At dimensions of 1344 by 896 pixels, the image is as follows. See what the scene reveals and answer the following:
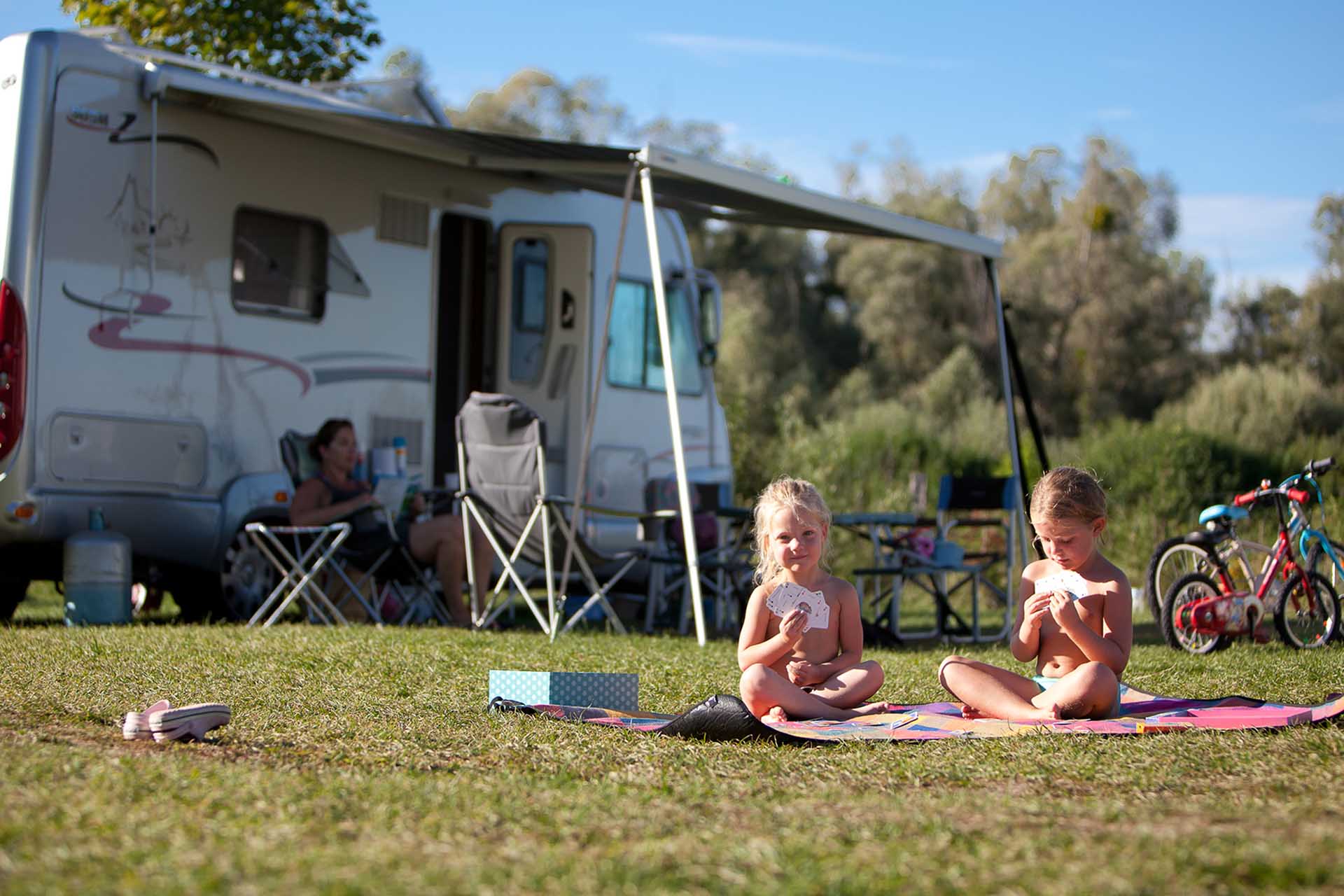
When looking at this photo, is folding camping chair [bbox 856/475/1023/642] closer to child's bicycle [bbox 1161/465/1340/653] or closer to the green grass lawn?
child's bicycle [bbox 1161/465/1340/653]

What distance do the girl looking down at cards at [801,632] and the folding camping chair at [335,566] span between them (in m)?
3.11

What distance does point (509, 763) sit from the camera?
3.06 m

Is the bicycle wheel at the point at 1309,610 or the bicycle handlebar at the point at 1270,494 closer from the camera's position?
the bicycle wheel at the point at 1309,610

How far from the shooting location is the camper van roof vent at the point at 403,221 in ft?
25.6

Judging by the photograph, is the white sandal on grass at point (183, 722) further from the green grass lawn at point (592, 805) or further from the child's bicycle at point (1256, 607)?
the child's bicycle at point (1256, 607)

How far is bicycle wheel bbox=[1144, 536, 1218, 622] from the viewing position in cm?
675

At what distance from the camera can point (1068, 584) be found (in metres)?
3.81

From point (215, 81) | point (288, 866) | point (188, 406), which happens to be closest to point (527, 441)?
point (188, 406)

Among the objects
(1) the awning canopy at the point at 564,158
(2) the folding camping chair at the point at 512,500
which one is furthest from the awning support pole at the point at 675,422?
(2) the folding camping chair at the point at 512,500

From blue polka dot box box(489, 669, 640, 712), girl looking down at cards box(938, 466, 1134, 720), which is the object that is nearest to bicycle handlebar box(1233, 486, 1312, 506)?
girl looking down at cards box(938, 466, 1134, 720)

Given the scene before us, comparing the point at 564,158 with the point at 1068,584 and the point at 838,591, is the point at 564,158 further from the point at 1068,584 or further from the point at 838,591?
the point at 1068,584

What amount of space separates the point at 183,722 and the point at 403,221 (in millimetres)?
5013

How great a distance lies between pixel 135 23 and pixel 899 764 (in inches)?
343

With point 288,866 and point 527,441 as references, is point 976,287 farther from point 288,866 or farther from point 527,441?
point 288,866
